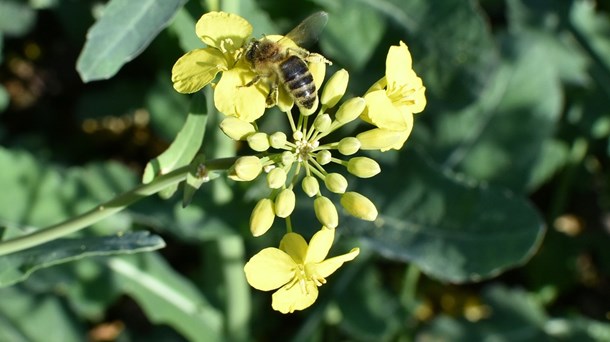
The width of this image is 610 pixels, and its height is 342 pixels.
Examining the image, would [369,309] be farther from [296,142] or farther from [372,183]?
[296,142]

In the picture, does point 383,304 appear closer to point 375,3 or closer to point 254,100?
point 375,3

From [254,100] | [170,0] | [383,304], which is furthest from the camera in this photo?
[383,304]

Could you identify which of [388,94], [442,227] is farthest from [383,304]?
[388,94]

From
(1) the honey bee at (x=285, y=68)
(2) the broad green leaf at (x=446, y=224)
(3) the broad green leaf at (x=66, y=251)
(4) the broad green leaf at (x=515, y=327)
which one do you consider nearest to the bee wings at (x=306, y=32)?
(1) the honey bee at (x=285, y=68)

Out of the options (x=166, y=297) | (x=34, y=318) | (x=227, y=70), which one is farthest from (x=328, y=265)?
(x=34, y=318)

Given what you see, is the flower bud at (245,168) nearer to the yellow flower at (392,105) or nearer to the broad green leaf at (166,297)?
the yellow flower at (392,105)

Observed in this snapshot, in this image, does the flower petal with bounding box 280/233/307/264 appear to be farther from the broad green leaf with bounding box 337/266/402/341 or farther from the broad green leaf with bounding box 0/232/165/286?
the broad green leaf with bounding box 337/266/402/341

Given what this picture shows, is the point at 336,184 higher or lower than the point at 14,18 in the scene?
higher
